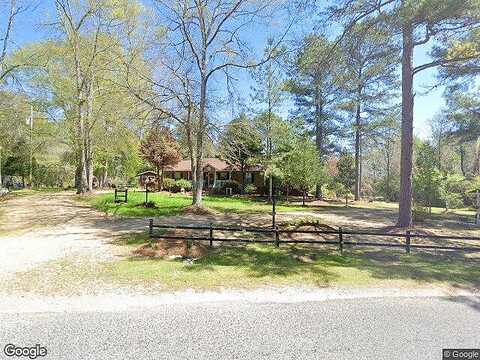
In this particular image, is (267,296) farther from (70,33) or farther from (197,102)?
(70,33)

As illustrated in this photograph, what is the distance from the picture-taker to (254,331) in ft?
15.2

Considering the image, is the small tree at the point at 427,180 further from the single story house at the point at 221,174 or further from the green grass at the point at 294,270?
the single story house at the point at 221,174

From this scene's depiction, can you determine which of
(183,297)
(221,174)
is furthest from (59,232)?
(221,174)

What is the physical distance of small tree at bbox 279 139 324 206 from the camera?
26.0 m

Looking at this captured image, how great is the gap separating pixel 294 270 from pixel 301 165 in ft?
62.2

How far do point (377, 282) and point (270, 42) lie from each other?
16.8 m

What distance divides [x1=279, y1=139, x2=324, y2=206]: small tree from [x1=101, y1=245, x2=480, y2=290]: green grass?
16507mm

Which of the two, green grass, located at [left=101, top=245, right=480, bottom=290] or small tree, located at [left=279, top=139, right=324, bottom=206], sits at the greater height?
small tree, located at [left=279, top=139, right=324, bottom=206]

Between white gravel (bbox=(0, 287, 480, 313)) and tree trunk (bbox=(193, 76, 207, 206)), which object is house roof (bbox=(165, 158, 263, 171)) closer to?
tree trunk (bbox=(193, 76, 207, 206))

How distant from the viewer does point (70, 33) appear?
24797mm

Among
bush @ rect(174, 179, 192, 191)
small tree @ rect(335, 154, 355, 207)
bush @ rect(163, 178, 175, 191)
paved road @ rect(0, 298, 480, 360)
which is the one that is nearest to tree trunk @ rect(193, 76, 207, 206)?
paved road @ rect(0, 298, 480, 360)

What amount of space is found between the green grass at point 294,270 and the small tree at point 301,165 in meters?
16.5

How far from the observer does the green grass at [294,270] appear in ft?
22.5

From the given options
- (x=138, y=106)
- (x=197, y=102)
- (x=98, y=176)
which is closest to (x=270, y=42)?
(x=197, y=102)
